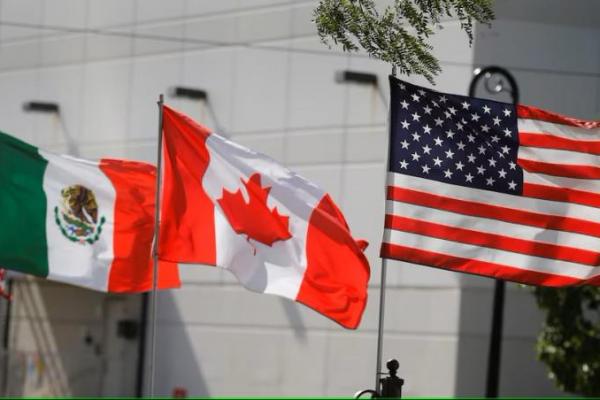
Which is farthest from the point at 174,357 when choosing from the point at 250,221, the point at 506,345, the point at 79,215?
the point at 250,221

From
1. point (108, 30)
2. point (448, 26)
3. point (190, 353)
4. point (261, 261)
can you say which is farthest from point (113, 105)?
point (261, 261)

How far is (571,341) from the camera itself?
67.5 feet

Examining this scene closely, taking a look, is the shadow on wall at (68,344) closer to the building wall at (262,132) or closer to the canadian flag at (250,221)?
the building wall at (262,132)

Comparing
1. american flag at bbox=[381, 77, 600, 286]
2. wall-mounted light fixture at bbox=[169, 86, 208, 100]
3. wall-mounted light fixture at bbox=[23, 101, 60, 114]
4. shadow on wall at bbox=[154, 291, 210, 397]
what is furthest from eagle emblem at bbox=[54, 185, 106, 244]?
wall-mounted light fixture at bbox=[23, 101, 60, 114]

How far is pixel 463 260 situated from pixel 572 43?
10232mm

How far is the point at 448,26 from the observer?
21453 millimetres

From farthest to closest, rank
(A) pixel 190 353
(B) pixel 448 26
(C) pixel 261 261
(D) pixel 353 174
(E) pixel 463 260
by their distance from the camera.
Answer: (A) pixel 190 353
(D) pixel 353 174
(B) pixel 448 26
(C) pixel 261 261
(E) pixel 463 260

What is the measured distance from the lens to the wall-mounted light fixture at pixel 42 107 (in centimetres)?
2691

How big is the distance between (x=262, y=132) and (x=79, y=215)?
30.0ft

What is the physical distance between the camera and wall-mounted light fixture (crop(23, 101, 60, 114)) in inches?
1059

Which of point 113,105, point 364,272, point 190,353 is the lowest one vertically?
point 190,353

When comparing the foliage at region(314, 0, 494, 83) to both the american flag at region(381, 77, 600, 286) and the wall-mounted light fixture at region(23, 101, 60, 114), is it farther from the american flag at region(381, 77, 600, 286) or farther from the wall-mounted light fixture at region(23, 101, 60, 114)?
the wall-mounted light fixture at region(23, 101, 60, 114)

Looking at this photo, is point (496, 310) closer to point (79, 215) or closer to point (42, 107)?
point (79, 215)

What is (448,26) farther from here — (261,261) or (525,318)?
(261,261)
